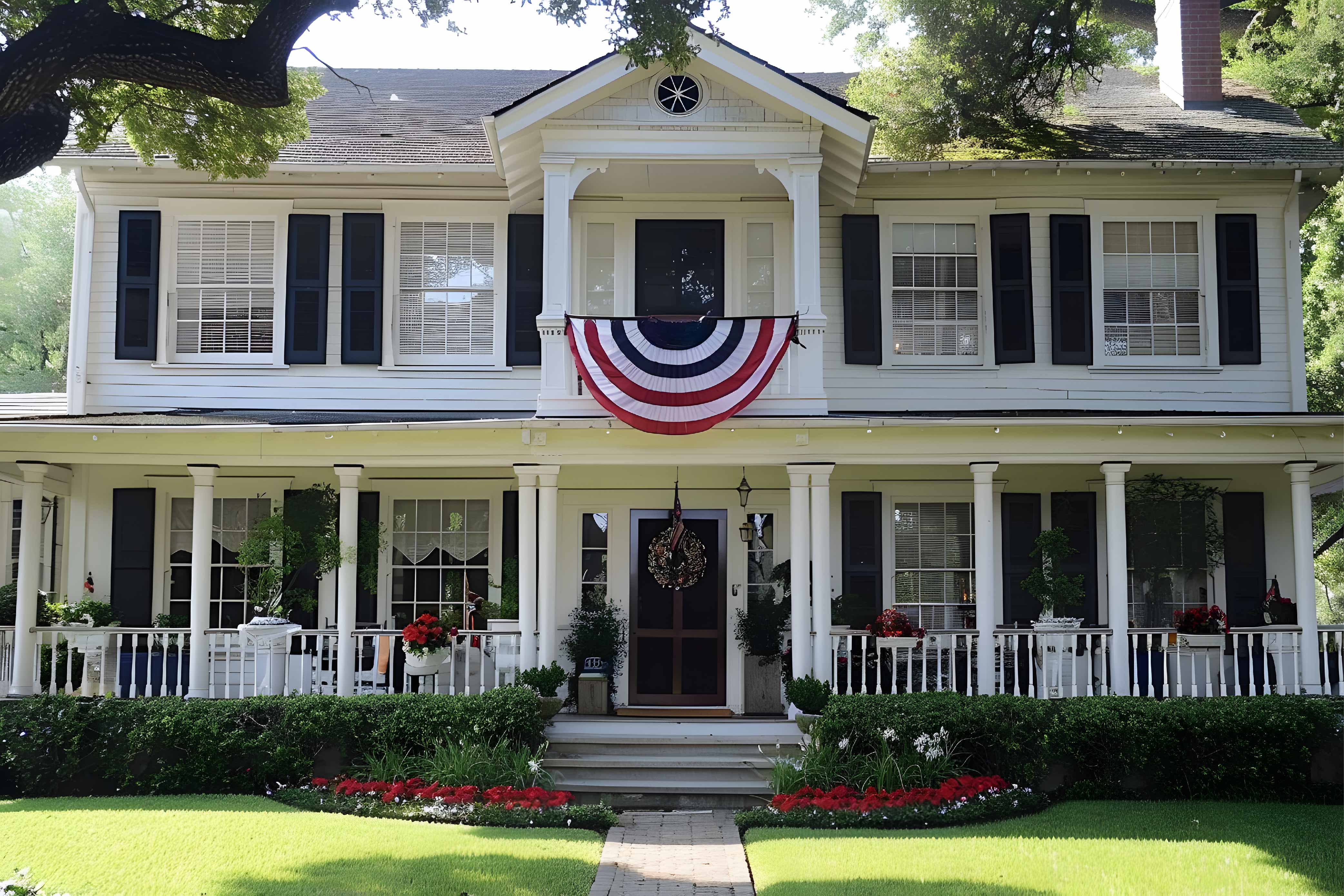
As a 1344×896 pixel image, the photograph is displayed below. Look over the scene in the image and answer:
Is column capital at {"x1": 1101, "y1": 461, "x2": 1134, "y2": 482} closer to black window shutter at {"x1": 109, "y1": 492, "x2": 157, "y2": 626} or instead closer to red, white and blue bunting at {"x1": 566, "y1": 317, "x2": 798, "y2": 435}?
red, white and blue bunting at {"x1": 566, "y1": 317, "x2": 798, "y2": 435}

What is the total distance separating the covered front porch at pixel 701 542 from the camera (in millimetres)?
12961

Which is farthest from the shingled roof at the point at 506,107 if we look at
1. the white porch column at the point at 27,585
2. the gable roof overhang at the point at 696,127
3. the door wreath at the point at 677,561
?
the door wreath at the point at 677,561

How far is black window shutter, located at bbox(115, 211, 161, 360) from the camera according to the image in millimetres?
14789

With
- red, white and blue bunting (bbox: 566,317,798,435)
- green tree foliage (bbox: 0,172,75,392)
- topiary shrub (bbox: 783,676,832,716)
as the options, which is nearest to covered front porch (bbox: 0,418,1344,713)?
topiary shrub (bbox: 783,676,832,716)

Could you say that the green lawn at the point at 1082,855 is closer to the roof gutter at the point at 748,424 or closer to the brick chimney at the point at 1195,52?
the roof gutter at the point at 748,424

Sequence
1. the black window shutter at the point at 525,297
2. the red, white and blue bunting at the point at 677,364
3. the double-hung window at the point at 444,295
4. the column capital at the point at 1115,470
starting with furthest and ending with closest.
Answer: the double-hung window at the point at 444,295 → the black window shutter at the point at 525,297 → the column capital at the point at 1115,470 → the red, white and blue bunting at the point at 677,364

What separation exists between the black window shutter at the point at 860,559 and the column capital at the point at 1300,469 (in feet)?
14.9

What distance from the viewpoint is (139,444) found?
1296 centimetres

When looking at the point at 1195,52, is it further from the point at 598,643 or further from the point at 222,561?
the point at 222,561

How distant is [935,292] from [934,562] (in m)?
3.34

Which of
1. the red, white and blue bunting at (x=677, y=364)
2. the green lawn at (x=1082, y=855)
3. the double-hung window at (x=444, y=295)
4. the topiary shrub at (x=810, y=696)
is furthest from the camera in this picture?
the double-hung window at (x=444, y=295)

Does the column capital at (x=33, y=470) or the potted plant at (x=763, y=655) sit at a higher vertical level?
the column capital at (x=33, y=470)

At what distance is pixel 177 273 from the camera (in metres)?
15.0

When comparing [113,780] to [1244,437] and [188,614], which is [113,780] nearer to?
[188,614]
